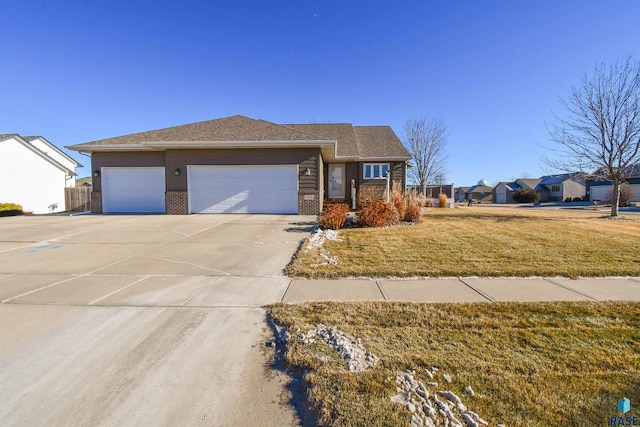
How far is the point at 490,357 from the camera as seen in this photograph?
2.45 metres

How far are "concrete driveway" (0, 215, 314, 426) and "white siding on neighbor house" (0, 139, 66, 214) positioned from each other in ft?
57.5

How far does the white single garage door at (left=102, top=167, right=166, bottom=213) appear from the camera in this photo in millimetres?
14836

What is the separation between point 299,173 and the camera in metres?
13.3

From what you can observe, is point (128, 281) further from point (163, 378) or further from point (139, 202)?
point (139, 202)

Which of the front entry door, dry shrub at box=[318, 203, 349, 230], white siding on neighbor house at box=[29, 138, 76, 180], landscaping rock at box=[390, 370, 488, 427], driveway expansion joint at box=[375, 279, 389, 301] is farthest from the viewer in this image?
white siding on neighbor house at box=[29, 138, 76, 180]

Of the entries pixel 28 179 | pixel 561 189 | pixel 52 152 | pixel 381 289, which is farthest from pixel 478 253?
pixel 561 189

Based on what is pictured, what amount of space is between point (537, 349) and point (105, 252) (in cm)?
777

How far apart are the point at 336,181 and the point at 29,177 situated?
68.0 ft

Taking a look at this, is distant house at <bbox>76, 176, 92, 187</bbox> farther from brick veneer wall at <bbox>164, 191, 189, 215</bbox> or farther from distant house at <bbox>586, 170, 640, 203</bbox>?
distant house at <bbox>586, 170, 640, 203</bbox>

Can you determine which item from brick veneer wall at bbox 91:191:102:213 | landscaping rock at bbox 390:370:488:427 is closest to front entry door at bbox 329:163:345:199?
brick veneer wall at bbox 91:191:102:213

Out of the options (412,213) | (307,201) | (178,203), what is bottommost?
(412,213)

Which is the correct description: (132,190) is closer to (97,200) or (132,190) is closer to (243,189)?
(97,200)

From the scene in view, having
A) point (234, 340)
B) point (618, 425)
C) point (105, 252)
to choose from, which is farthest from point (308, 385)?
point (105, 252)

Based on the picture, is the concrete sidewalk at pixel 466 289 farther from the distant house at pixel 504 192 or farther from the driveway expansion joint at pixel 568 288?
the distant house at pixel 504 192
